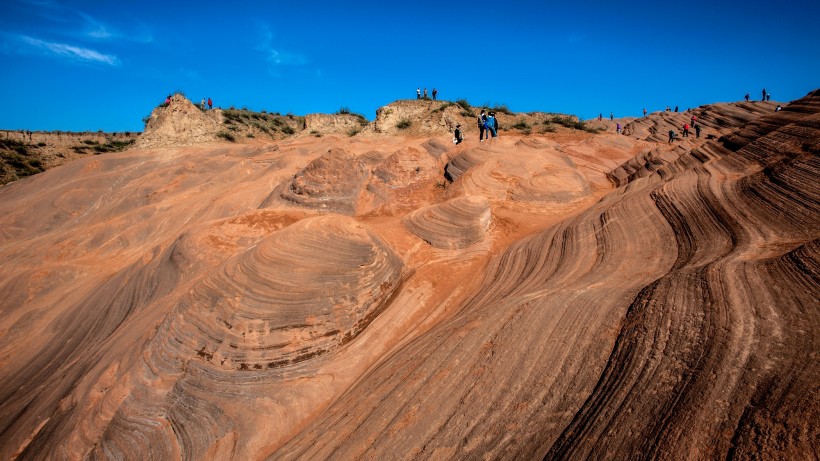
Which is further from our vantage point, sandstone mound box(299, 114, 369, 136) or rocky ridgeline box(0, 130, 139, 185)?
sandstone mound box(299, 114, 369, 136)

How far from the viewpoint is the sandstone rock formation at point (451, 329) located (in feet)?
8.41

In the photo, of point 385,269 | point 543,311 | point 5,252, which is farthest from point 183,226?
point 543,311

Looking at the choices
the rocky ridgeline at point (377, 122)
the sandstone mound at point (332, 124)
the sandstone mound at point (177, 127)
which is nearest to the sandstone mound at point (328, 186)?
the rocky ridgeline at point (377, 122)

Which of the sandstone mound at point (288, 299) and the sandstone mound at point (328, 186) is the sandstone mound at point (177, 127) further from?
the sandstone mound at point (288, 299)

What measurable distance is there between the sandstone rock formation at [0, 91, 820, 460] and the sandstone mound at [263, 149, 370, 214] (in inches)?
2.9

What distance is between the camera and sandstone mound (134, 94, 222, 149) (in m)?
22.0

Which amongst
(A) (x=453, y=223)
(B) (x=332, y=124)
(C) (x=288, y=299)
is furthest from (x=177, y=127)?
→ (C) (x=288, y=299)

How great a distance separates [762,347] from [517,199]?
24.7 ft

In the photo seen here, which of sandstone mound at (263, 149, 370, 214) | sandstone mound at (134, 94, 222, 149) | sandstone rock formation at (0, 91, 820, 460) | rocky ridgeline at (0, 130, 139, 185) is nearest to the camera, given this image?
sandstone rock formation at (0, 91, 820, 460)

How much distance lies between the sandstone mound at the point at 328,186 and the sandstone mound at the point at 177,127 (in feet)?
53.5

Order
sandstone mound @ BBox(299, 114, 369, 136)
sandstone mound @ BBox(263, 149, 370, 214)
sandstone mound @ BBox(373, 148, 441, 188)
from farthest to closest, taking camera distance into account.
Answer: sandstone mound @ BBox(299, 114, 369, 136), sandstone mound @ BBox(373, 148, 441, 188), sandstone mound @ BBox(263, 149, 370, 214)

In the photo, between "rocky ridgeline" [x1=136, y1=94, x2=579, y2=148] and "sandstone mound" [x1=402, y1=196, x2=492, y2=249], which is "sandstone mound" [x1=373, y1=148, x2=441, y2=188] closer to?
"sandstone mound" [x1=402, y1=196, x2=492, y2=249]

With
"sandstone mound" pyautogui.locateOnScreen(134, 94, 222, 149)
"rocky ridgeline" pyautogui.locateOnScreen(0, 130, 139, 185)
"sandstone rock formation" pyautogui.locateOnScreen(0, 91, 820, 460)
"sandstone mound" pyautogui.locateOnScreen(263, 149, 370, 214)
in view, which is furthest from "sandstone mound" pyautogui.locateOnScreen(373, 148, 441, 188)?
"rocky ridgeline" pyautogui.locateOnScreen(0, 130, 139, 185)

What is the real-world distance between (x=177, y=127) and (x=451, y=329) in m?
24.6
